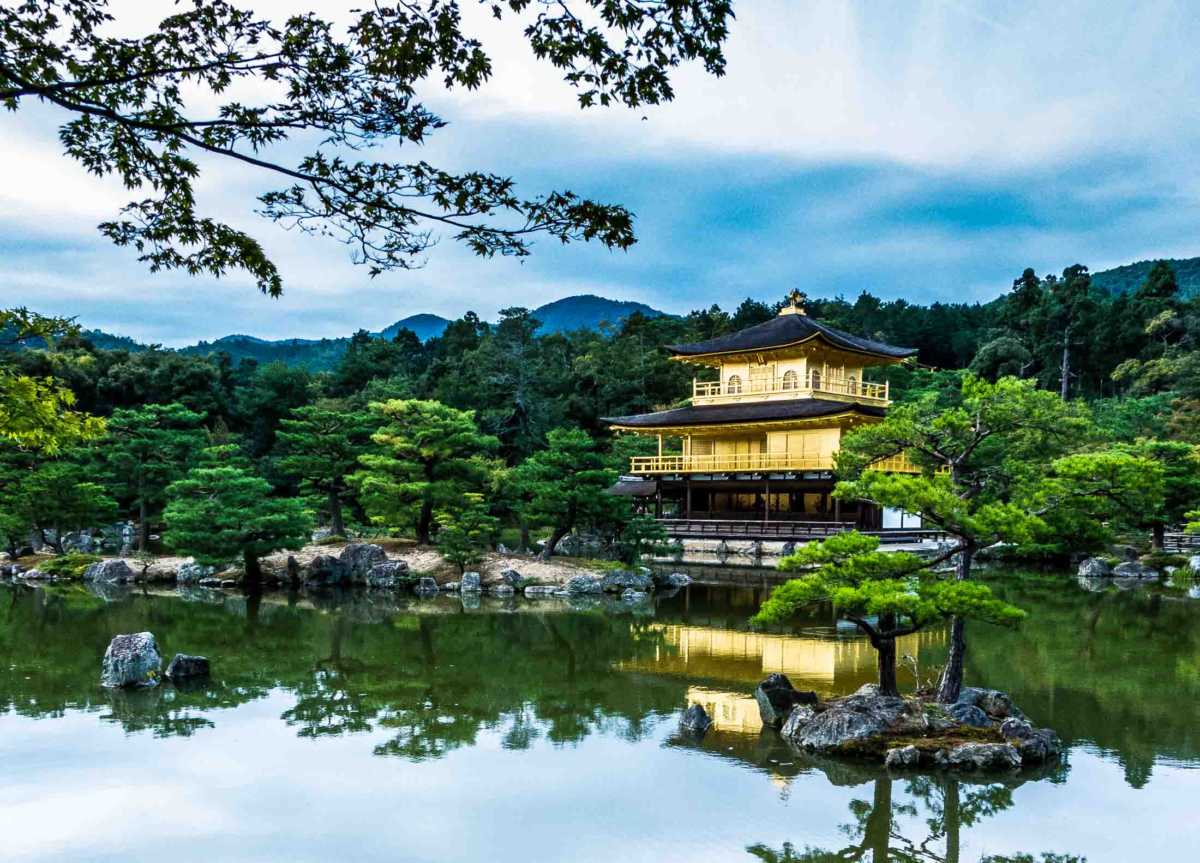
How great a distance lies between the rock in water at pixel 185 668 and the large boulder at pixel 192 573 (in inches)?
408

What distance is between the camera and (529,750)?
7930 millimetres

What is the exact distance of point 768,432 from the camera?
2912 cm

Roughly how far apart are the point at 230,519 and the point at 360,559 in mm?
3245

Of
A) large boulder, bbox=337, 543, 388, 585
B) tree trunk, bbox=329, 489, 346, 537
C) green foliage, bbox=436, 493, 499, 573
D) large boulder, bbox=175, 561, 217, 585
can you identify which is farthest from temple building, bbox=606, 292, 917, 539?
large boulder, bbox=175, 561, 217, 585

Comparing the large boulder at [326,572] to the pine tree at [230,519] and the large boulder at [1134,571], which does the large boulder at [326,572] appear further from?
the large boulder at [1134,571]

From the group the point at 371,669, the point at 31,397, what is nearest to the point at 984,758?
the point at 31,397

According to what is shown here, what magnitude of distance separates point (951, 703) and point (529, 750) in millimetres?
3732

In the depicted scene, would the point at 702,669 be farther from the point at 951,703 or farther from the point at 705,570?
the point at 705,570

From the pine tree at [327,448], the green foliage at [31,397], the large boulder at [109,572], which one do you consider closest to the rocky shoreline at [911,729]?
the green foliage at [31,397]

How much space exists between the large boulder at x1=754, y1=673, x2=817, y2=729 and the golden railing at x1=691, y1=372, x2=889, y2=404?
21.1 metres

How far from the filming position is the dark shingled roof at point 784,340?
28734mm

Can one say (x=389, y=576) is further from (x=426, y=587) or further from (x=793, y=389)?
(x=793, y=389)

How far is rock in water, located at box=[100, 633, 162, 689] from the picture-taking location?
33.1 ft

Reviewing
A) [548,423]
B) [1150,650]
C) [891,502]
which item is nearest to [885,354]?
[548,423]
